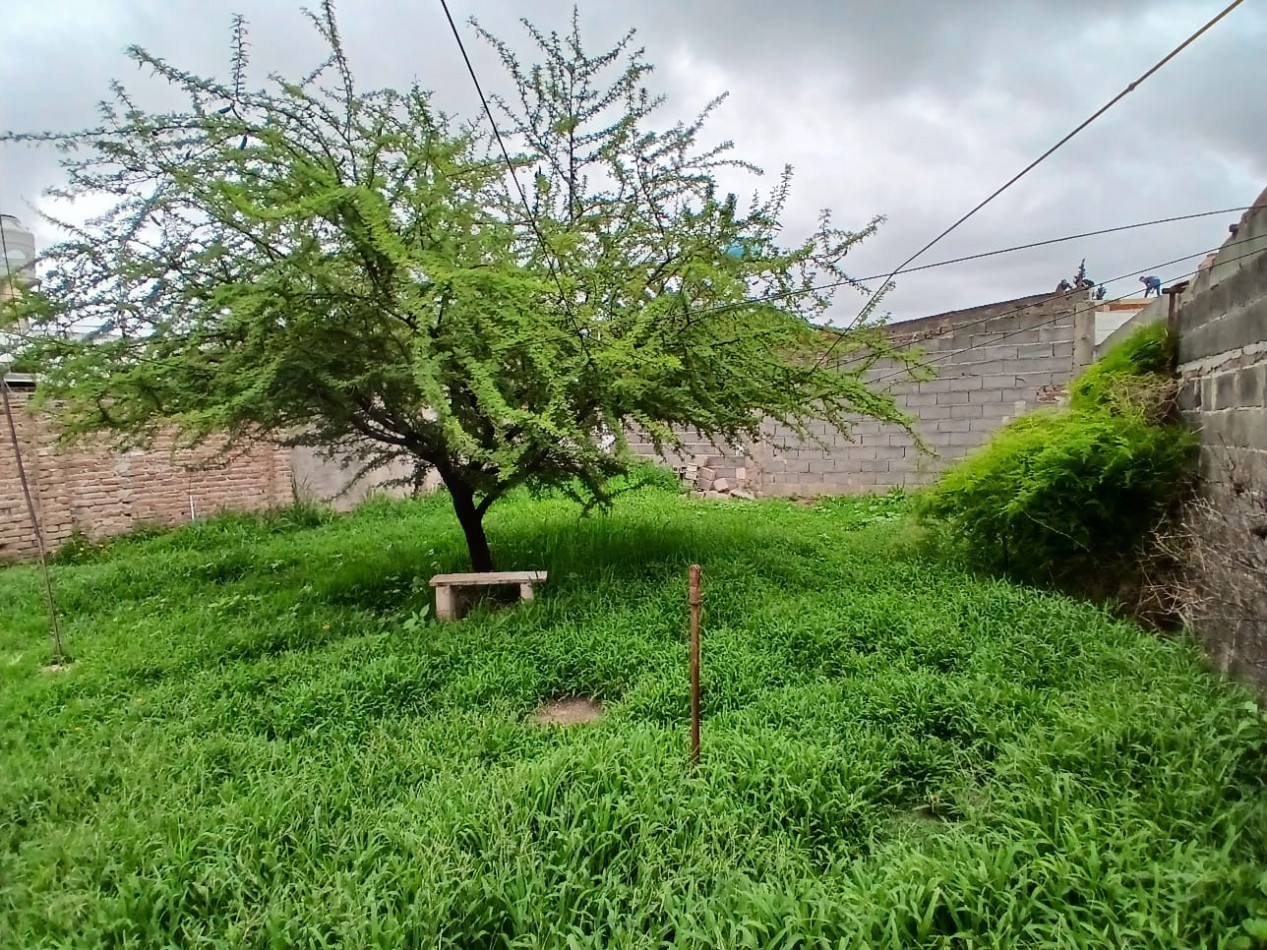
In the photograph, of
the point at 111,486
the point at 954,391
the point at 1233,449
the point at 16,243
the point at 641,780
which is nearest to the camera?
the point at 641,780

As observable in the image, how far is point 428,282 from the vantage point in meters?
3.75

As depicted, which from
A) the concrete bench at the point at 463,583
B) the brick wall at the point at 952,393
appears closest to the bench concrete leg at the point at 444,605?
the concrete bench at the point at 463,583

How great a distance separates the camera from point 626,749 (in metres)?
2.55

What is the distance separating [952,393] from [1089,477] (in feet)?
13.6

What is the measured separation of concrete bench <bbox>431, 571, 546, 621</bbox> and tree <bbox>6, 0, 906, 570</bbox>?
0.76 m

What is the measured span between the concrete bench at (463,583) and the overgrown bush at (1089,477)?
9.80 ft

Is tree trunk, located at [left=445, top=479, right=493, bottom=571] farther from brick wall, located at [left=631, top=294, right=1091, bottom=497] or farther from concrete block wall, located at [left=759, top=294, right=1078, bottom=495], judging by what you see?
concrete block wall, located at [left=759, top=294, right=1078, bottom=495]

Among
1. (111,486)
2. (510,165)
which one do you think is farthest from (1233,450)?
(111,486)

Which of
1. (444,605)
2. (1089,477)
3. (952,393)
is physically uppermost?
(952,393)

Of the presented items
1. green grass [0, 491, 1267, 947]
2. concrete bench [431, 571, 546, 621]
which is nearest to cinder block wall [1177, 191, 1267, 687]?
green grass [0, 491, 1267, 947]

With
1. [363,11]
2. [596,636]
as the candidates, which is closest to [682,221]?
[363,11]

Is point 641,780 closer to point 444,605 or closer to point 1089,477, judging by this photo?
point 444,605

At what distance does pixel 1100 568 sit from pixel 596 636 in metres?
3.12

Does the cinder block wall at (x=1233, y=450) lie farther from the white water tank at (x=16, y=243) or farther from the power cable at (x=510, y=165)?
the white water tank at (x=16, y=243)
